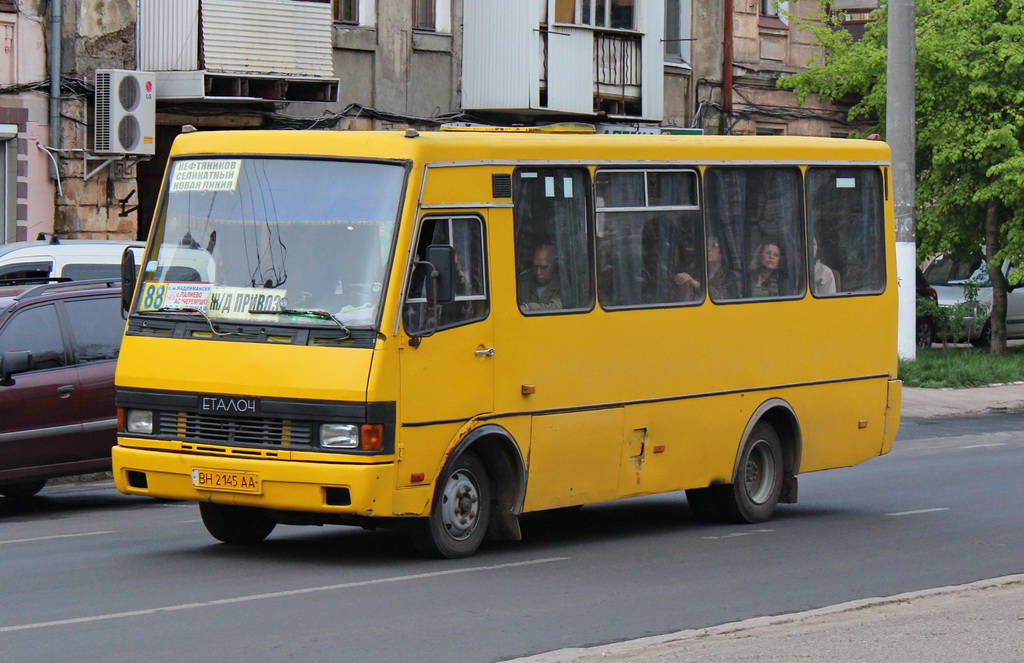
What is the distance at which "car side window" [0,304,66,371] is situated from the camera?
13.1 meters

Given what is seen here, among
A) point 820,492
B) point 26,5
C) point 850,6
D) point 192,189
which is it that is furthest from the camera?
point 850,6

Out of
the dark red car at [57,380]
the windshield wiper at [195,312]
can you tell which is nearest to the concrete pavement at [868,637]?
the windshield wiper at [195,312]

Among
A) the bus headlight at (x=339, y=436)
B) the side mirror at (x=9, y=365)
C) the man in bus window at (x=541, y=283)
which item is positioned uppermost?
the man in bus window at (x=541, y=283)

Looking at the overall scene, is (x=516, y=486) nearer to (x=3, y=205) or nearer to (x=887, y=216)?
(x=887, y=216)

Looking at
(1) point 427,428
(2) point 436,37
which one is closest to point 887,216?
(1) point 427,428

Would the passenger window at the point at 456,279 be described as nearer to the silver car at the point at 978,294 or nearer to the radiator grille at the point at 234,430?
the radiator grille at the point at 234,430

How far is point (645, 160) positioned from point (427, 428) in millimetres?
2848

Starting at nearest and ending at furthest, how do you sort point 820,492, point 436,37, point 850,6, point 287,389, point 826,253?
1. point 287,389
2. point 826,253
3. point 820,492
4. point 436,37
5. point 850,6

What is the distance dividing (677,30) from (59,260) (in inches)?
695

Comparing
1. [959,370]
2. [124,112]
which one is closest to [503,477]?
[124,112]

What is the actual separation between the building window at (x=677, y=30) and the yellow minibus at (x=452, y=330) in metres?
19.9

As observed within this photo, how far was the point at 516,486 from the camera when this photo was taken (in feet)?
34.4

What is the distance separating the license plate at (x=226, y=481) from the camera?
31.3 feet

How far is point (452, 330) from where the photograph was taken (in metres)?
10.0
